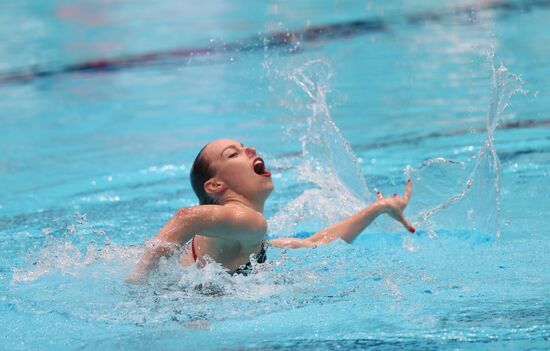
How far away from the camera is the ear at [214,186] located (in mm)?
3195

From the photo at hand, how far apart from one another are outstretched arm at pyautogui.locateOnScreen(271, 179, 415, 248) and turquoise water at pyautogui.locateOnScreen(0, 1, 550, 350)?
68 mm

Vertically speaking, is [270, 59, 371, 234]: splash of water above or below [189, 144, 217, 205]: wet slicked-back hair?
below

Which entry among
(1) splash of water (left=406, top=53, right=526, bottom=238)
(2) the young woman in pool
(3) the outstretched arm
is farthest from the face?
(1) splash of water (left=406, top=53, right=526, bottom=238)

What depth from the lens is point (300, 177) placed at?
4.68 meters

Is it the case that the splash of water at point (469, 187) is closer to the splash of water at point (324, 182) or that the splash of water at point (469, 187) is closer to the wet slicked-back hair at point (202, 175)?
the splash of water at point (324, 182)

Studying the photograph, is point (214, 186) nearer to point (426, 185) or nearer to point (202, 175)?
point (202, 175)

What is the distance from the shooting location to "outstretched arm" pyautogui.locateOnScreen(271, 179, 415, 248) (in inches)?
135

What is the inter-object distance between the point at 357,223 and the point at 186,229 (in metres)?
0.84

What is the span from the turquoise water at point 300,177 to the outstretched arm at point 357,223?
0.07 m

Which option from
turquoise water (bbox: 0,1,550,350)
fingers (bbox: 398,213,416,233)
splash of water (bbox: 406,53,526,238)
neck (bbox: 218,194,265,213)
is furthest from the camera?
splash of water (bbox: 406,53,526,238)

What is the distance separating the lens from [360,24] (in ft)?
33.3

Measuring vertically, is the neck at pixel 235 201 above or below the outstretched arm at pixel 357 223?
above

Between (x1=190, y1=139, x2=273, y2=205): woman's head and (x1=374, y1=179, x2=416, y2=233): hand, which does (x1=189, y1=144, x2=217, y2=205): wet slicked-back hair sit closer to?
(x1=190, y1=139, x2=273, y2=205): woman's head

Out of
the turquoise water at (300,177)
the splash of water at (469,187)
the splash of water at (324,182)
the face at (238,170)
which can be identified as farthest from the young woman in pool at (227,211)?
the splash of water at (324,182)
